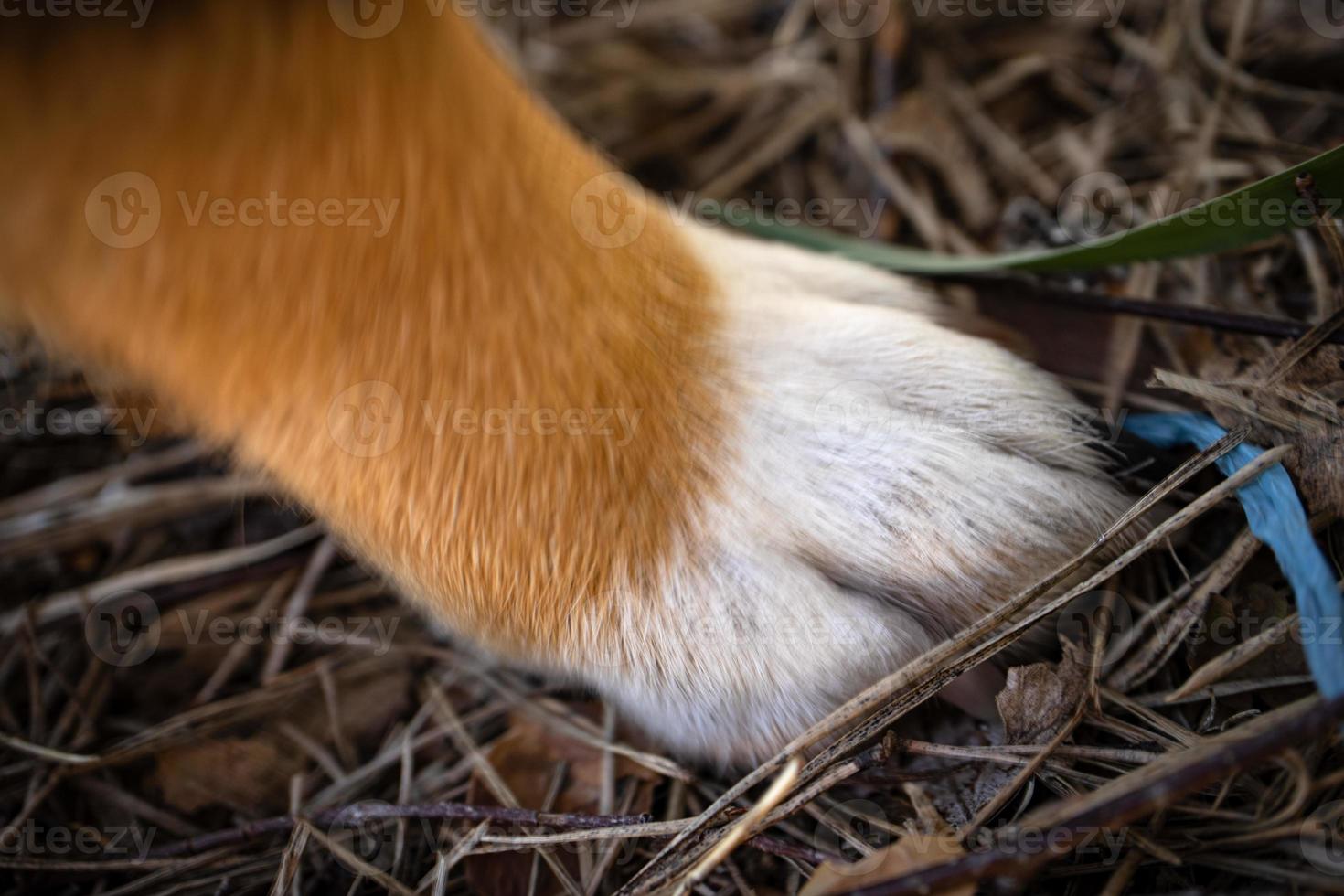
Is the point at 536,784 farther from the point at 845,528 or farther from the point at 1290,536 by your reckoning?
the point at 1290,536

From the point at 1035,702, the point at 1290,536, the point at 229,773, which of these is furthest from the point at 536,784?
the point at 1290,536

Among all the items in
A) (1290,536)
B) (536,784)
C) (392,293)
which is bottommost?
(536,784)

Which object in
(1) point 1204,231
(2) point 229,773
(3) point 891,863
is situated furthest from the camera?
(2) point 229,773

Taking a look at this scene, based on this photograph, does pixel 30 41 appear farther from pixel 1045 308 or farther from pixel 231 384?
pixel 1045 308

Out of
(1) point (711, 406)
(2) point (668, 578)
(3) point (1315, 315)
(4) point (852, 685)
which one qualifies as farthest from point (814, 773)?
(3) point (1315, 315)

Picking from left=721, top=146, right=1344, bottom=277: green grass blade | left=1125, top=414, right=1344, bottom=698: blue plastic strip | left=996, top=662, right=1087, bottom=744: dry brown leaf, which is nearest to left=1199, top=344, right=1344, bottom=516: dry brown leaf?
left=1125, top=414, right=1344, bottom=698: blue plastic strip

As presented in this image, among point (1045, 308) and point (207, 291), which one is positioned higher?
point (207, 291)
